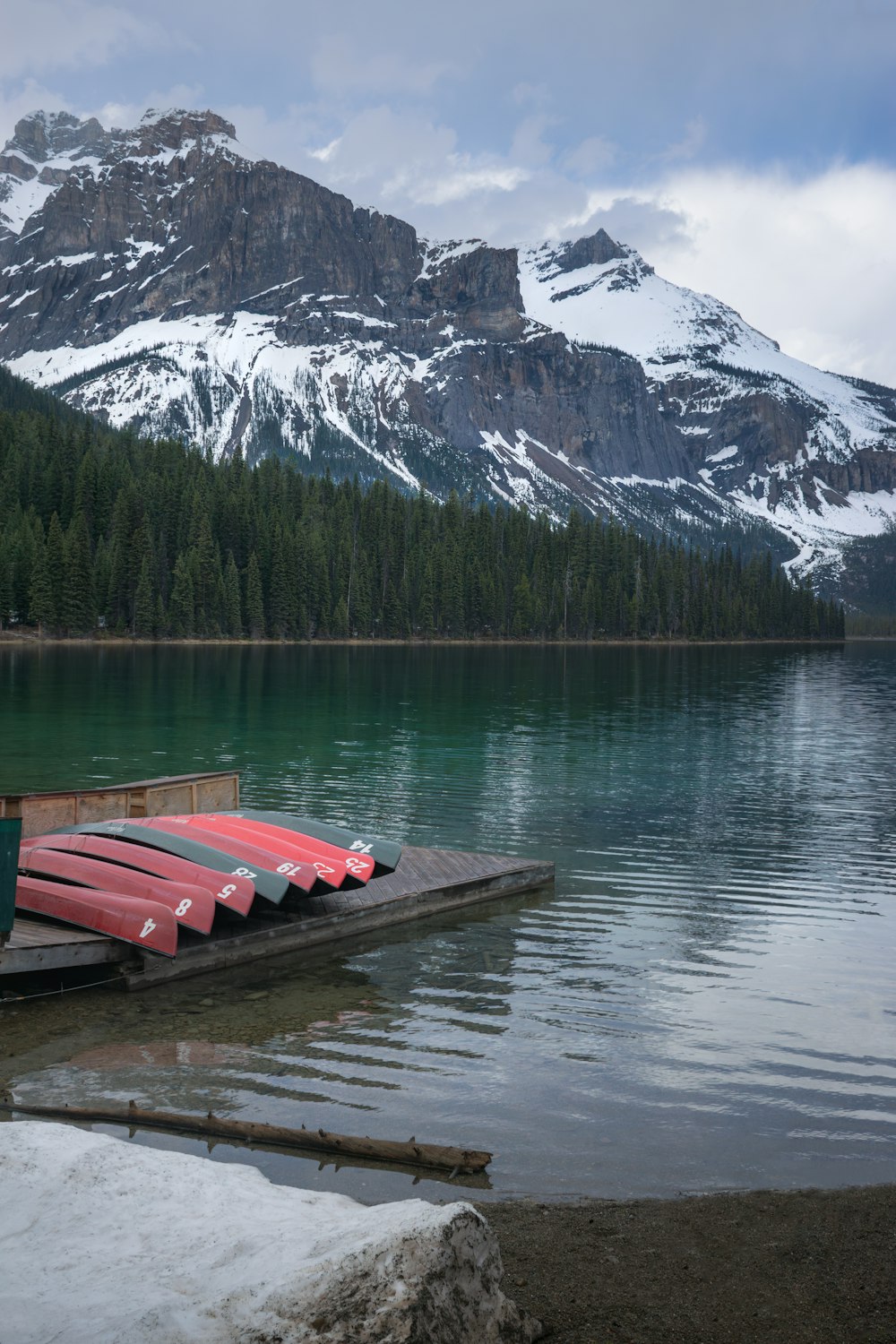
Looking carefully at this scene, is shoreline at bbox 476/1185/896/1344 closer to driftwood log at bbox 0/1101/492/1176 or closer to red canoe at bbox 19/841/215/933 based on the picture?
driftwood log at bbox 0/1101/492/1176

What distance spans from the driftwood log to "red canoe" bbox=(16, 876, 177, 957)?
446cm

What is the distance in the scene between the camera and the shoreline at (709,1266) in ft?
23.9

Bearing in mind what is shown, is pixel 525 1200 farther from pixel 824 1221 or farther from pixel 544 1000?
pixel 544 1000

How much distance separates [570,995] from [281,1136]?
6591 millimetres

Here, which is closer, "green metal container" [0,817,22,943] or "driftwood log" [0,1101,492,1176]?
"driftwood log" [0,1101,492,1176]

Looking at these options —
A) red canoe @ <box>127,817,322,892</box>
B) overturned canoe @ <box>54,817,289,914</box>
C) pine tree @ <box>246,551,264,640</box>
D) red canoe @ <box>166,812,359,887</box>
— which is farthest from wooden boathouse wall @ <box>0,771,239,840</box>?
pine tree @ <box>246,551,264,640</box>

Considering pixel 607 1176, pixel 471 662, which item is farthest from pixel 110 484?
pixel 607 1176

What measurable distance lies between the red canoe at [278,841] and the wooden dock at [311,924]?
0.73 metres

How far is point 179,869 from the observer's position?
1798 cm

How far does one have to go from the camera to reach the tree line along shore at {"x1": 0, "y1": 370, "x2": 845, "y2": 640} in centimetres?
13612

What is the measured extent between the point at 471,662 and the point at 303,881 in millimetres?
102662

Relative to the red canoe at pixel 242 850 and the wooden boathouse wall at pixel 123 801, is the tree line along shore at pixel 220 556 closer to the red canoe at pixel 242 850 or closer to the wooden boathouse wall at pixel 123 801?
the wooden boathouse wall at pixel 123 801

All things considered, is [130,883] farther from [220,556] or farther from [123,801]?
[220,556]

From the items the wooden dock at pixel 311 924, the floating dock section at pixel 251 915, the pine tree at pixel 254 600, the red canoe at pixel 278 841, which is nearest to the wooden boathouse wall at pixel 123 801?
the floating dock section at pixel 251 915
